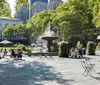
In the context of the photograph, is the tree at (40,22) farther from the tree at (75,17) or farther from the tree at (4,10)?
the tree at (4,10)

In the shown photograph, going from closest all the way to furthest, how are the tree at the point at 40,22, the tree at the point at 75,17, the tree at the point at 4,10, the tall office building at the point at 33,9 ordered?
the tree at the point at 4,10 → the tree at the point at 75,17 → the tree at the point at 40,22 → the tall office building at the point at 33,9

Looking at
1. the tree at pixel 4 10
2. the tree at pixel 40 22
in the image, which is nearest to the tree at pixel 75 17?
the tree at pixel 40 22

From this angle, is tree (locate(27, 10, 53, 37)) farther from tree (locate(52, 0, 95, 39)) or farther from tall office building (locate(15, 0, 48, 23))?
tall office building (locate(15, 0, 48, 23))

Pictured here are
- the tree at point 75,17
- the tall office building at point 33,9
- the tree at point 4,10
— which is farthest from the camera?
the tall office building at point 33,9

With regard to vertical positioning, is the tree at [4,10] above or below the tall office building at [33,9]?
below

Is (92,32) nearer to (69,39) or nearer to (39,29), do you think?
(69,39)

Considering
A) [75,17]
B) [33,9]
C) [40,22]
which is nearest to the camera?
[75,17]

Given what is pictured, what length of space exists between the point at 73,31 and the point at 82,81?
3460cm

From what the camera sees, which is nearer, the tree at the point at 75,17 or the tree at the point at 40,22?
the tree at the point at 75,17

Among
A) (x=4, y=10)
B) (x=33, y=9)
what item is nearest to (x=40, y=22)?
(x=4, y=10)

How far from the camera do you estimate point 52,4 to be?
4626 inches

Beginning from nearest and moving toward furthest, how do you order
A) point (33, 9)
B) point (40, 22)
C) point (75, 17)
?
point (75, 17)
point (40, 22)
point (33, 9)

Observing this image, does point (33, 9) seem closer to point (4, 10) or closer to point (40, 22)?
point (40, 22)

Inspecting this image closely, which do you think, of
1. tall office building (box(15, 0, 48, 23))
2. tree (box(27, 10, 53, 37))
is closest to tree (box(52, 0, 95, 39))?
tree (box(27, 10, 53, 37))
